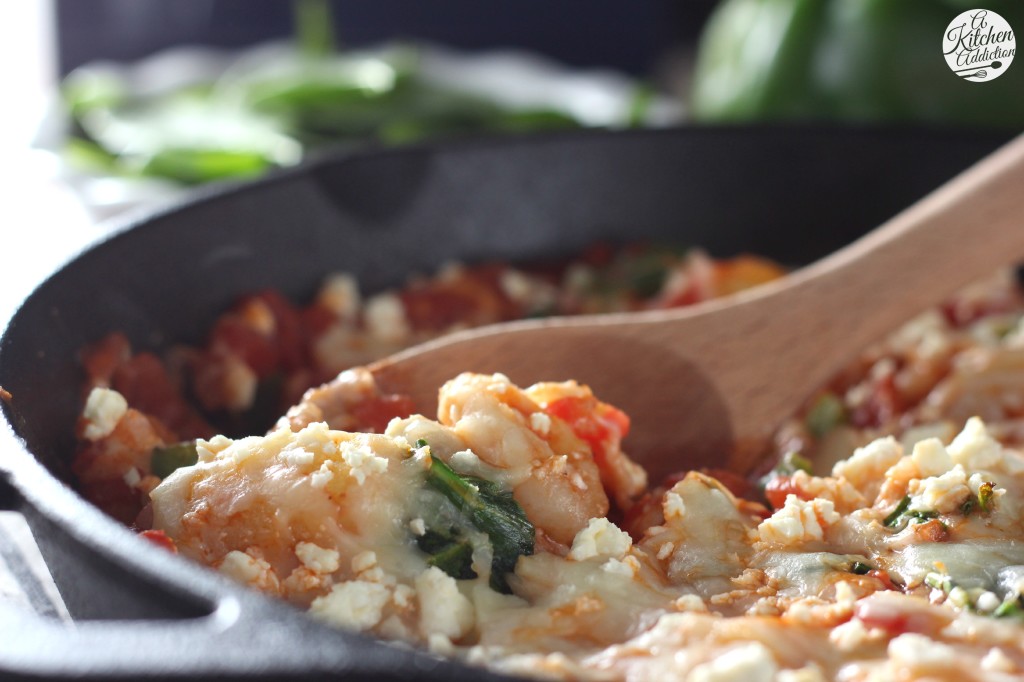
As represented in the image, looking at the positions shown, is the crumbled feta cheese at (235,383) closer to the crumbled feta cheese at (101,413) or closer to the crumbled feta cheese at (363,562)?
the crumbled feta cheese at (101,413)

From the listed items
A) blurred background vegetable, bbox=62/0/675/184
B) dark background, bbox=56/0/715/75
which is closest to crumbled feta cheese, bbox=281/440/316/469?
blurred background vegetable, bbox=62/0/675/184

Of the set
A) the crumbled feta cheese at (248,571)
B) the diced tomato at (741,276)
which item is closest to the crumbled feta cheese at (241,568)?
the crumbled feta cheese at (248,571)

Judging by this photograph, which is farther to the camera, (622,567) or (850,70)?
(850,70)

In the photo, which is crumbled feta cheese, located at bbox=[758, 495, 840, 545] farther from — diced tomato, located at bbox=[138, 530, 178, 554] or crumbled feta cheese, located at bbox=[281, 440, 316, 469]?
diced tomato, located at bbox=[138, 530, 178, 554]

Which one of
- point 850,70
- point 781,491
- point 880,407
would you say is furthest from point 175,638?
point 850,70

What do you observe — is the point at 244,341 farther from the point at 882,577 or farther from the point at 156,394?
the point at 882,577

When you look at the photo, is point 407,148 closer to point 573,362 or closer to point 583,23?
point 573,362
